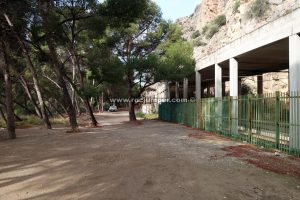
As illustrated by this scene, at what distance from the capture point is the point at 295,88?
1099 centimetres

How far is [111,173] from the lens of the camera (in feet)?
24.3

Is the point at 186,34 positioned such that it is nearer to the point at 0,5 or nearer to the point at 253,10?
the point at 253,10

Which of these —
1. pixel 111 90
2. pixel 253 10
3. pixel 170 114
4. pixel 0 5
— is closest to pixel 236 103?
pixel 0 5

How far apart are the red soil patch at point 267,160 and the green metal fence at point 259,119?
75 centimetres

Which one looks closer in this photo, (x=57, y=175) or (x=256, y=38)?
(x=57, y=175)

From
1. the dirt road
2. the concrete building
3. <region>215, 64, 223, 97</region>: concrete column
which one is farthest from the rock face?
the dirt road

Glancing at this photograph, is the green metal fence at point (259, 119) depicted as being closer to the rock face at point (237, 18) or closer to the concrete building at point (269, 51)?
the concrete building at point (269, 51)

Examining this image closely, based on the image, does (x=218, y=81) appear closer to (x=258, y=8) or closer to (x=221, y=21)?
(x=258, y=8)

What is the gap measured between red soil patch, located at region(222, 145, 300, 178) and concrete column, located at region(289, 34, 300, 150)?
0.82 metres

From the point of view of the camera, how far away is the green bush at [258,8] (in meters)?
38.0

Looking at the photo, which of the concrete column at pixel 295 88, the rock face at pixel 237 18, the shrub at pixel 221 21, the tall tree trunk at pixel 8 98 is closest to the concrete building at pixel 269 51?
the concrete column at pixel 295 88

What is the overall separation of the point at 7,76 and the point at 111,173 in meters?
9.85

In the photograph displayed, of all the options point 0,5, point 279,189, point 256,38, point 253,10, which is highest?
point 253,10

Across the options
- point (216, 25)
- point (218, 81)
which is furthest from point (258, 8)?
point (218, 81)
